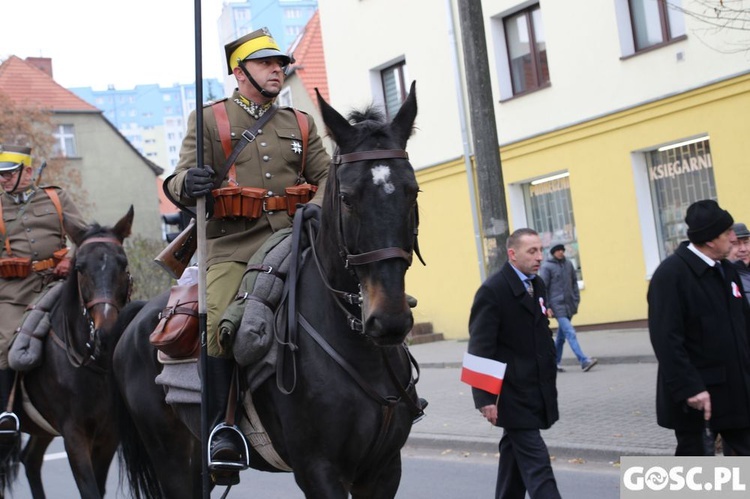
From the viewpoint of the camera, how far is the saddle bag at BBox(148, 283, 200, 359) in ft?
18.1

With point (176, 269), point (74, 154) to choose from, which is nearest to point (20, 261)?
point (176, 269)

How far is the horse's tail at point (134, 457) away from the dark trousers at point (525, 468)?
7.78ft

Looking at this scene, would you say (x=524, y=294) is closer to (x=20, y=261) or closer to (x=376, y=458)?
(x=376, y=458)

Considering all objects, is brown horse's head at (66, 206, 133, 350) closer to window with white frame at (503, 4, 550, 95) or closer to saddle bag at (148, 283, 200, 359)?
saddle bag at (148, 283, 200, 359)

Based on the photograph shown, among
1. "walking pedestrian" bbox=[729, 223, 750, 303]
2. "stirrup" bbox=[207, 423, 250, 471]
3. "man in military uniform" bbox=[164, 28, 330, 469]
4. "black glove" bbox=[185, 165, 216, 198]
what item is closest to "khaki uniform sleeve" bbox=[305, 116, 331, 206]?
"man in military uniform" bbox=[164, 28, 330, 469]

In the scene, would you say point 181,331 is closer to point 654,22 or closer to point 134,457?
point 134,457

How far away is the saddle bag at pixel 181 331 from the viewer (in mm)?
5504

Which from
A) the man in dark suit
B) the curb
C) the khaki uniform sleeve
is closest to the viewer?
the khaki uniform sleeve

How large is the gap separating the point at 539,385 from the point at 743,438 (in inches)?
52.1

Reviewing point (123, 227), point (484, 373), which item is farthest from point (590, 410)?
point (123, 227)

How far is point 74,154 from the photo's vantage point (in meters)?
45.7

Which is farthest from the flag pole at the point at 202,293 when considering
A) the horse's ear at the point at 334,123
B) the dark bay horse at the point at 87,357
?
the dark bay horse at the point at 87,357

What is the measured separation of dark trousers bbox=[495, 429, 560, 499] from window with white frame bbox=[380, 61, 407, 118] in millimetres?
17957

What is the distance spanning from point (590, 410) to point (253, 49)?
24.7ft
